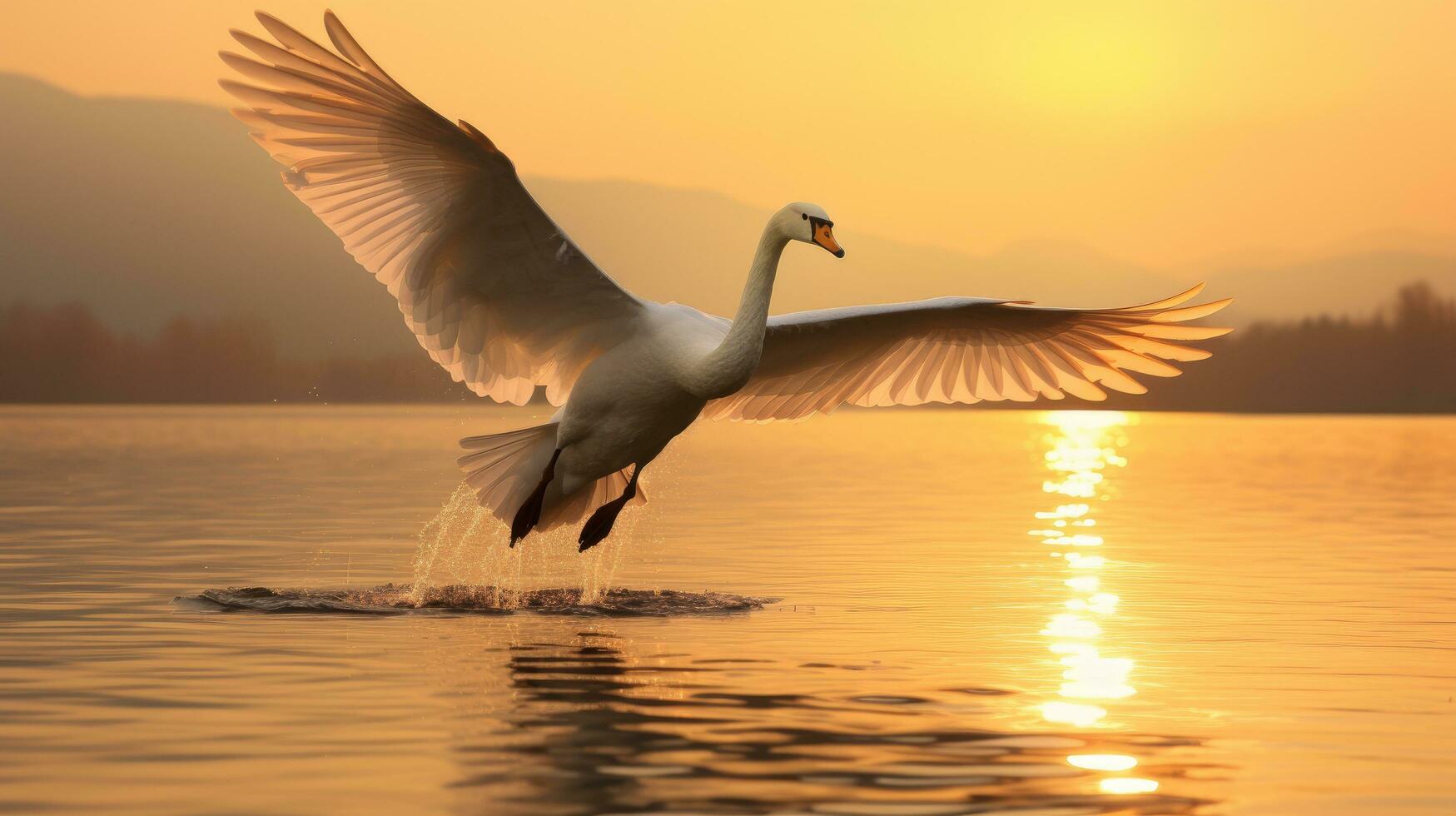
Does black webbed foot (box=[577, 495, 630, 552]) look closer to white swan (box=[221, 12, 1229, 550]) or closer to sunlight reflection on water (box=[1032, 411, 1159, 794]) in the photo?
white swan (box=[221, 12, 1229, 550])

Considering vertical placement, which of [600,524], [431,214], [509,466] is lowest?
[600,524]

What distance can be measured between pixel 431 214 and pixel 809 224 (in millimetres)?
2617

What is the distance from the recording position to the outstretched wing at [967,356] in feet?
53.1

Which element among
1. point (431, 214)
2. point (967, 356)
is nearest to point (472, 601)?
point (431, 214)

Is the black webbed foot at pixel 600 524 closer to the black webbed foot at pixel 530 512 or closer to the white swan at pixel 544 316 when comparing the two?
the white swan at pixel 544 316

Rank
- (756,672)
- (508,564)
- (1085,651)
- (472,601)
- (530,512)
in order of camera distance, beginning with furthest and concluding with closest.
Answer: (508,564), (472,601), (530,512), (1085,651), (756,672)

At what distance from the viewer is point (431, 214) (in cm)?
1355

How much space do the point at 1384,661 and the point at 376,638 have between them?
649cm

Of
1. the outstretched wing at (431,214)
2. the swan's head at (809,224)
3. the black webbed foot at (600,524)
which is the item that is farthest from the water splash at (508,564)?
the swan's head at (809,224)

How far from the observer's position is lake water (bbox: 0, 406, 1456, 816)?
831 centimetres

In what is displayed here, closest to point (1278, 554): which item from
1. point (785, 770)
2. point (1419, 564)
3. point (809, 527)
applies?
point (1419, 564)

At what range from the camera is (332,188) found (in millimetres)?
13594

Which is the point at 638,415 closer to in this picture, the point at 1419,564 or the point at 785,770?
the point at 785,770

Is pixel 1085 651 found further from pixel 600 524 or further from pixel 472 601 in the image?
pixel 472 601
